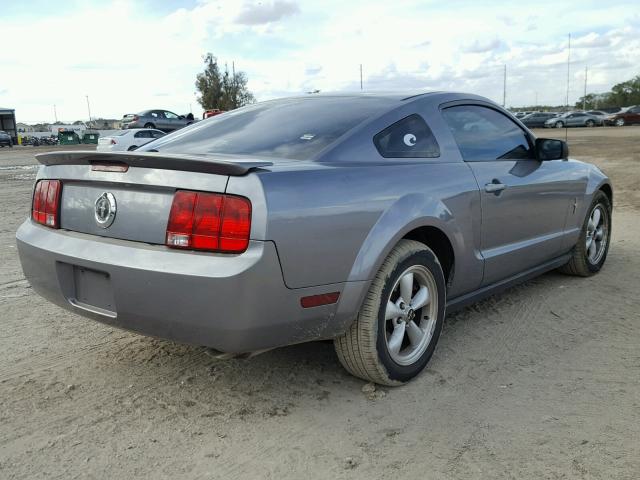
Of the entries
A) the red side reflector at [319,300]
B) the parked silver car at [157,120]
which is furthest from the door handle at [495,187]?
the parked silver car at [157,120]

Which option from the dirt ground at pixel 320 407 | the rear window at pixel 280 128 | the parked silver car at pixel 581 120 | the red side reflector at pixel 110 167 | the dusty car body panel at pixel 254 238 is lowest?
the parked silver car at pixel 581 120

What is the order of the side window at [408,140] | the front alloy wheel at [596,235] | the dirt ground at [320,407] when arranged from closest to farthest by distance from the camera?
1. the dirt ground at [320,407]
2. the side window at [408,140]
3. the front alloy wheel at [596,235]

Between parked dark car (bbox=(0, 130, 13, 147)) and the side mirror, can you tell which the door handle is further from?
parked dark car (bbox=(0, 130, 13, 147))

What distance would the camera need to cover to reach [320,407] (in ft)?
9.30

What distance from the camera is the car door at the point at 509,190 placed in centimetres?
363

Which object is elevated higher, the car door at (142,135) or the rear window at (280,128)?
the rear window at (280,128)

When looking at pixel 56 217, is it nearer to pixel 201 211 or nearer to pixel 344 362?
pixel 201 211

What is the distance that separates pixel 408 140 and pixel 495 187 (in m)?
0.74

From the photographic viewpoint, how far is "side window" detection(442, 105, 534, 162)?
363 cm

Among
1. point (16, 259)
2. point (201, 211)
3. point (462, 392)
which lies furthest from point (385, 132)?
point (16, 259)

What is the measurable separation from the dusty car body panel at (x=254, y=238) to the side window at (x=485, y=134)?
0.95 ft

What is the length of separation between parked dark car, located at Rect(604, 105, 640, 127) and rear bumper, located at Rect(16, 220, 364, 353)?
1991 inches

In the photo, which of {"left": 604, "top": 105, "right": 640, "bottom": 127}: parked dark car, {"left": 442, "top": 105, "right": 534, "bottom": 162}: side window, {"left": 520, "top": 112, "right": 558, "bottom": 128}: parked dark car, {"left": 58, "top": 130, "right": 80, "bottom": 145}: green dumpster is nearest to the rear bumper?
{"left": 442, "top": 105, "right": 534, "bottom": 162}: side window

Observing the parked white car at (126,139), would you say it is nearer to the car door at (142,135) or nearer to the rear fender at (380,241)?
the car door at (142,135)
